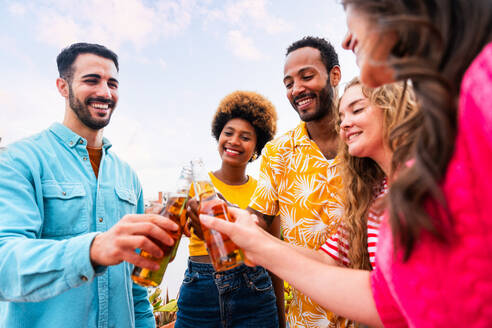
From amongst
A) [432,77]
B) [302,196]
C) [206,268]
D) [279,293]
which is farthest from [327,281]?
[279,293]

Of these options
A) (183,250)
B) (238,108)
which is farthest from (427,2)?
(183,250)

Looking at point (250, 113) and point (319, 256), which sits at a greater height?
point (250, 113)

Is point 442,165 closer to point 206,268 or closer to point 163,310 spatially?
point 206,268

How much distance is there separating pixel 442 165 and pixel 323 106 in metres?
1.51

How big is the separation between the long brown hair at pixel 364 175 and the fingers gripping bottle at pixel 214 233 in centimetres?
68

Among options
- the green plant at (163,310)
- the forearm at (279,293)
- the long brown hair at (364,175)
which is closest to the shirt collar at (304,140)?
the long brown hair at (364,175)

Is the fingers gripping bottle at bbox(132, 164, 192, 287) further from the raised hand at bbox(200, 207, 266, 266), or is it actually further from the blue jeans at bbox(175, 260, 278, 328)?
the blue jeans at bbox(175, 260, 278, 328)

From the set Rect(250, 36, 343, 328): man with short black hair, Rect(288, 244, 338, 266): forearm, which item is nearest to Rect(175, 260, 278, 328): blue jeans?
Rect(250, 36, 343, 328): man with short black hair

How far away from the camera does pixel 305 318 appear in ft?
5.28

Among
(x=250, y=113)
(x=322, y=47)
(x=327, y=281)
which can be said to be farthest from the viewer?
(x=250, y=113)

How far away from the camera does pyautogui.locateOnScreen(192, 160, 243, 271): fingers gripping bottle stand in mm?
990

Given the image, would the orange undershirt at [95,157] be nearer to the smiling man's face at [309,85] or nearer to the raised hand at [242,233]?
the raised hand at [242,233]

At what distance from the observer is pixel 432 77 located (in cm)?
51

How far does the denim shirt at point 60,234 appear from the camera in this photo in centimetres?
98
